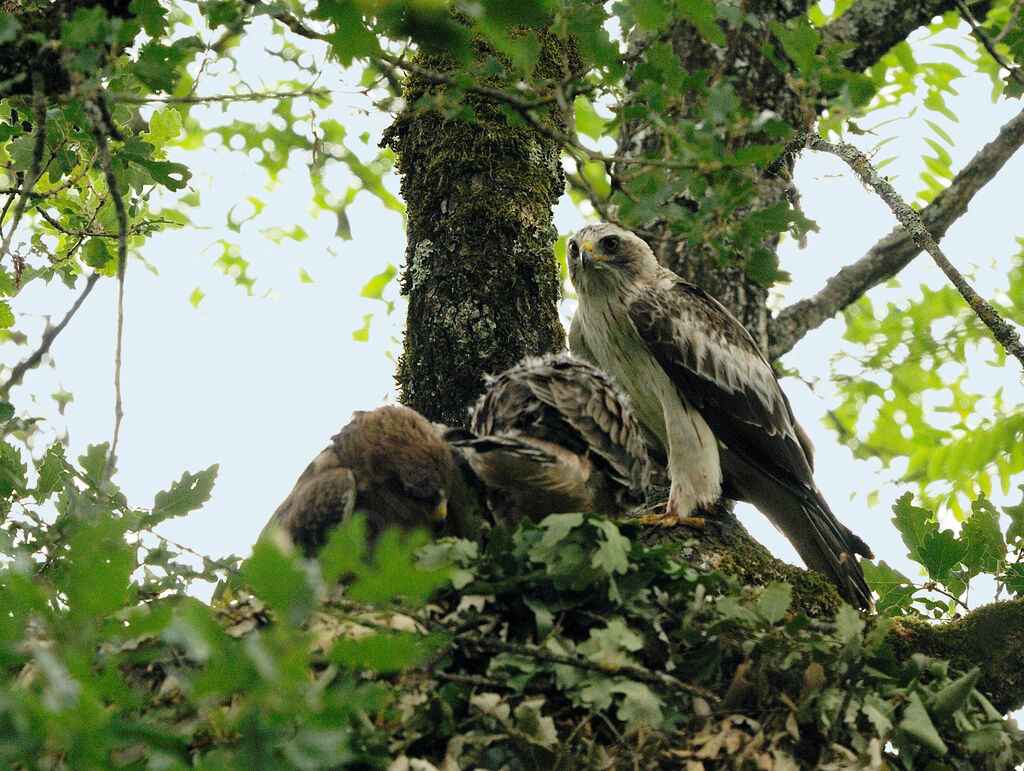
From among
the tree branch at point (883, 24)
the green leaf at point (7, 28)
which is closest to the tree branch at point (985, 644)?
the green leaf at point (7, 28)

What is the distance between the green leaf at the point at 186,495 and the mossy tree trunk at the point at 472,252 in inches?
45.0

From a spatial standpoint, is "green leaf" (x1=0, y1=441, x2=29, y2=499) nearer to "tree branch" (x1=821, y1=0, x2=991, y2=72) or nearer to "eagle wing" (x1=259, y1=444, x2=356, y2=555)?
"eagle wing" (x1=259, y1=444, x2=356, y2=555)

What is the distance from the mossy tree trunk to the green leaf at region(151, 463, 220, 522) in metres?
1.14

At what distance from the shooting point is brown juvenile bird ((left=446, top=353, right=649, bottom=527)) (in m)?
3.42

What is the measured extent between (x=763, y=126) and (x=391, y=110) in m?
1.26

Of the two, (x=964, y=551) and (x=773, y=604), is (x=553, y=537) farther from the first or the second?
(x=964, y=551)

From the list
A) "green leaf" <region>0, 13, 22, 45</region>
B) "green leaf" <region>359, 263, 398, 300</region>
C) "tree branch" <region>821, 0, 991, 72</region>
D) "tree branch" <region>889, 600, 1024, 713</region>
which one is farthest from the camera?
"green leaf" <region>359, 263, 398, 300</region>

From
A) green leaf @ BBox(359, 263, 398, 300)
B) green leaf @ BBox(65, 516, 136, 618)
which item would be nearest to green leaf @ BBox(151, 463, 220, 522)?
green leaf @ BBox(65, 516, 136, 618)

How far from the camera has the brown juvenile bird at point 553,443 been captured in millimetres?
3422

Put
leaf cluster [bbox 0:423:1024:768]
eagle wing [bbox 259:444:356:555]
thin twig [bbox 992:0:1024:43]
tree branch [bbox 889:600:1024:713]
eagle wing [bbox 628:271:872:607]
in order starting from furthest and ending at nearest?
eagle wing [bbox 628:271:872:607]
thin twig [bbox 992:0:1024:43]
eagle wing [bbox 259:444:356:555]
tree branch [bbox 889:600:1024:713]
leaf cluster [bbox 0:423:1024:768]

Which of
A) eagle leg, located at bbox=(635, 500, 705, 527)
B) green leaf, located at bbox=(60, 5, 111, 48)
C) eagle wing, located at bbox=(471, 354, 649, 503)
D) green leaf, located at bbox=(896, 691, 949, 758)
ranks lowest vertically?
green leaf, located at bbox=(896, 691, 949, 758)

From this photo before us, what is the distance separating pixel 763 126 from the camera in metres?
2.97

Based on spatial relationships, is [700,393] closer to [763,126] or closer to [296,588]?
[763,126]

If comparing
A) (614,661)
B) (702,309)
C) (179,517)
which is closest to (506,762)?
(614,661)
